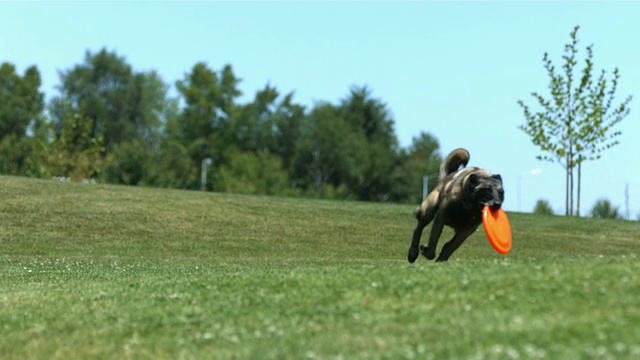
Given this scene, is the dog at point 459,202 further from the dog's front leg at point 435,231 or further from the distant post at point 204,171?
the distant post at point 204,171

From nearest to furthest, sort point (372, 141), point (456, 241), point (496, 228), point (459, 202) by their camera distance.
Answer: point (496, 228) → point (459, 202) → point (456, 241) → point (372, 141)

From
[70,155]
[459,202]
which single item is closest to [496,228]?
[459,202]

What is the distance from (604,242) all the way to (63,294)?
28707 mm

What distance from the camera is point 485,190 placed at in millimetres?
15570

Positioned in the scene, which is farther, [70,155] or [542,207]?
[70,155]

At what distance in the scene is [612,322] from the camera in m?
8.95

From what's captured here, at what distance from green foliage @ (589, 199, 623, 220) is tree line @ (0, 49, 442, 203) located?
44.3 m

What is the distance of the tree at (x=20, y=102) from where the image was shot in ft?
328

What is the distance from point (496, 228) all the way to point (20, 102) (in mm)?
93802

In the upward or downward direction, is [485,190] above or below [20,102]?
below

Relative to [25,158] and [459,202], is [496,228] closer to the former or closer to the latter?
[459,202]

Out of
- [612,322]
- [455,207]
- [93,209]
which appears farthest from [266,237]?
[612,322]

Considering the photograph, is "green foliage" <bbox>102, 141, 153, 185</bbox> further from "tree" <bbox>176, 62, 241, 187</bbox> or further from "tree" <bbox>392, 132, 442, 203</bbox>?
"tree" <bbox>392, 132, 442, 203</bbox>

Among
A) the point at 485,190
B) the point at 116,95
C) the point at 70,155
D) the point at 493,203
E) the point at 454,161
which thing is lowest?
the point at 493,203
